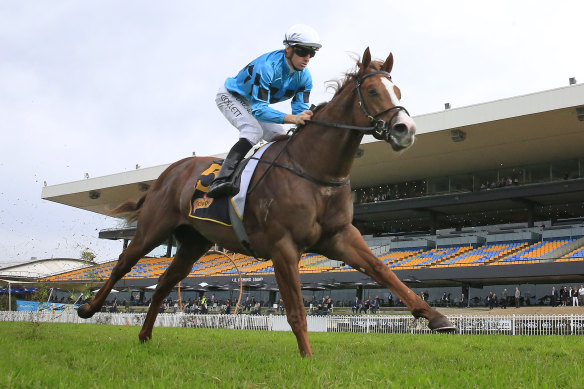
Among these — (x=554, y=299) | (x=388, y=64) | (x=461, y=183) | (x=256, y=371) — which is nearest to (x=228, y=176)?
(x=388, y=64)

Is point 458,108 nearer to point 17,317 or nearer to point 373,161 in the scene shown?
point 373,161

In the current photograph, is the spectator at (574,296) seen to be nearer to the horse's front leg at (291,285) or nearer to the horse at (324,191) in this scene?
the horse at (324,191)

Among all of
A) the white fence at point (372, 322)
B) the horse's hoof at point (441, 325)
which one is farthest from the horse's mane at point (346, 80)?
the white fence at point (372, 322)

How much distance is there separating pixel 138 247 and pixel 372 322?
43.7 ft

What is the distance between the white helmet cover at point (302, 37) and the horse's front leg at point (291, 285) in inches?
81.5

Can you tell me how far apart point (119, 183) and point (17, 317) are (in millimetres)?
23344

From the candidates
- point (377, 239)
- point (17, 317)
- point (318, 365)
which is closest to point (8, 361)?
point (318, 365)

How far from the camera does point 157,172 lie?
41656 mm

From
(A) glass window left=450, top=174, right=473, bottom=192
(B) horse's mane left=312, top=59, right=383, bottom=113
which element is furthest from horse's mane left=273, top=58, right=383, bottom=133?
(A) glass window left=450, top=174, right=473, bottom=192

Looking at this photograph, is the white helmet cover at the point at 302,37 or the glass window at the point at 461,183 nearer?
the white helmet cover at the point at 302,37

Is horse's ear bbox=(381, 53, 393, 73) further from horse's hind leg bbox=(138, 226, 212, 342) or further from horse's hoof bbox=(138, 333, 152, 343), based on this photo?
horse's hoof bbox=(138, 333, 152, 343)

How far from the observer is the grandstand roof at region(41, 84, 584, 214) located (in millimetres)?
27438

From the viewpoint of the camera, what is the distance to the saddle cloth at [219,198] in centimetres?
547

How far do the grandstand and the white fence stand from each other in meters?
10.4
